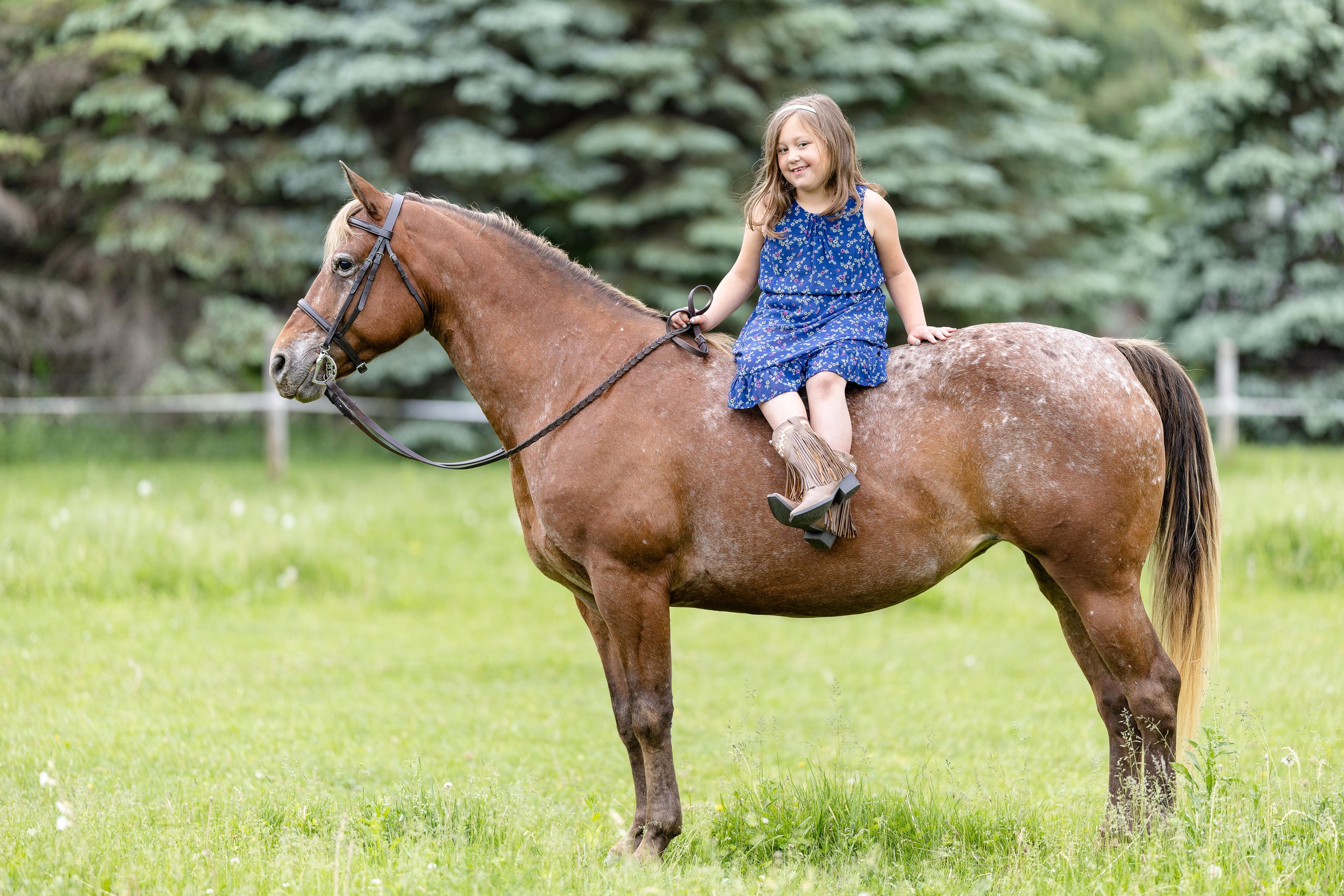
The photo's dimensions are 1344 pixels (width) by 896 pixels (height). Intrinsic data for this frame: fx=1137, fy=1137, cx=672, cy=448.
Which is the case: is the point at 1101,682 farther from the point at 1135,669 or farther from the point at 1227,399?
the point at 1227,399

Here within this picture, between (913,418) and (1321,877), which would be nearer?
(1321,877)

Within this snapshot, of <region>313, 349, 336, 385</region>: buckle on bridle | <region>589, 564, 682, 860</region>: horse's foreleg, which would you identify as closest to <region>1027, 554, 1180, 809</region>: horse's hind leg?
<region>589, 564, 682, 860</region>: horse's foreleg

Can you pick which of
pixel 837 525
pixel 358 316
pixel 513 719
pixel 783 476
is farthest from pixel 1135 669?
pixel 513 719

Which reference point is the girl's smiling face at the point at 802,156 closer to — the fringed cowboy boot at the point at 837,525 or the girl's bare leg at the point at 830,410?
the girl's bare leg at the point at 830,410

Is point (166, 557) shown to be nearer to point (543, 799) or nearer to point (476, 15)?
point (543, 799)

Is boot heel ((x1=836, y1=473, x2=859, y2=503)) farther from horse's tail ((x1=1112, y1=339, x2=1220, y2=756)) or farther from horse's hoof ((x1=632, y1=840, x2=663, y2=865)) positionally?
horse's hoof ((x1=632, y1=840, x2=663, y2=865))

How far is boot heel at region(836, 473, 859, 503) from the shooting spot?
3922 mm

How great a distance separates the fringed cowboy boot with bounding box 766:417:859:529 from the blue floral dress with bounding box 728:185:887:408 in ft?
0.74

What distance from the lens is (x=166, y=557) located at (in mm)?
9242

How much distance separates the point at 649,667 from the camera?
4266 millimetres

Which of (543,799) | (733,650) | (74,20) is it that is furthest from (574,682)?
(74,20)

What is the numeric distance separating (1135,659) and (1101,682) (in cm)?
35

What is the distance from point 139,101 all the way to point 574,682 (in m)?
9.86

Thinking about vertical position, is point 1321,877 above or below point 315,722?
above
